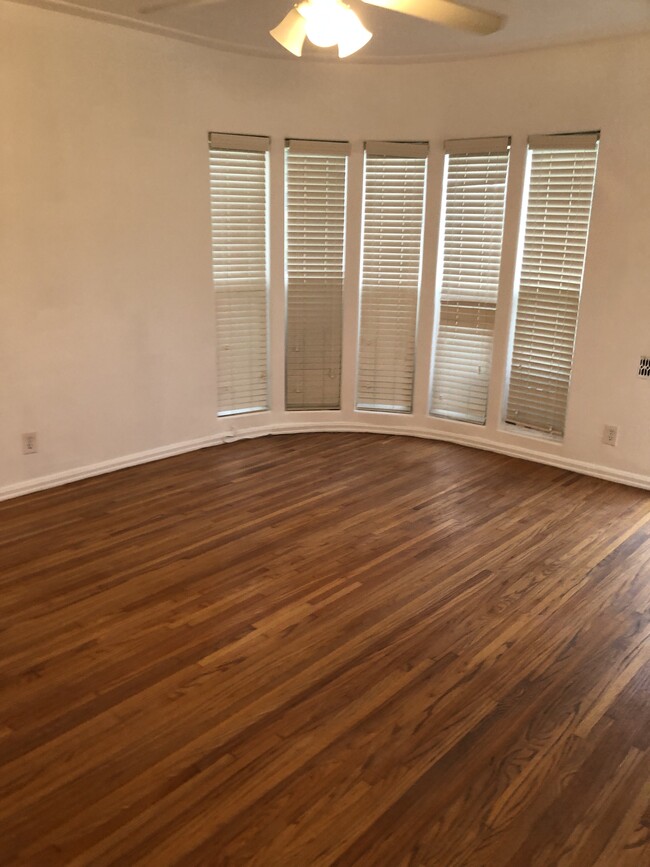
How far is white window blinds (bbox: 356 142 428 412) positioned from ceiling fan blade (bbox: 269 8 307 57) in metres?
2.02

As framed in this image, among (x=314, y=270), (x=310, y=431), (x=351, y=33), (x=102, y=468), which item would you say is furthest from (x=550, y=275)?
(x=102, y=468)

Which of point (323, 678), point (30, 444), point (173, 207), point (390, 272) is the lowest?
point (323, 678)

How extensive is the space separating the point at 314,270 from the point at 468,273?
1114 mm

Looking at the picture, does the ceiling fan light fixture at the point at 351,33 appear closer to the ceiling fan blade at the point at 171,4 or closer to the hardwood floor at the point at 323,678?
the ceiling fan blade at the point at 171,4

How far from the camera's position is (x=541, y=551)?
3.55m

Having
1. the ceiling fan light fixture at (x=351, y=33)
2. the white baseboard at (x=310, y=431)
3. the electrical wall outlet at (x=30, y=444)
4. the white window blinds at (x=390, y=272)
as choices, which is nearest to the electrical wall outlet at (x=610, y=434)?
the white baseboard at (x=310, y=431)

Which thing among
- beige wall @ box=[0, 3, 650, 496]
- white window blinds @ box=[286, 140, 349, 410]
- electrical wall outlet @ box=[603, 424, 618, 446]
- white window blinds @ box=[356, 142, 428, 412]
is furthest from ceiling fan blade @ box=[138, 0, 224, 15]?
electrical wall outlet @ box=[603, 424, 618, 446]

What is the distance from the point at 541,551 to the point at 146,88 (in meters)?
3.51

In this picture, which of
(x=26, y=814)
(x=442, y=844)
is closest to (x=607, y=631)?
(x=442, y=844)

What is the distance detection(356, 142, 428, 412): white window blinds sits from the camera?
16.5ft

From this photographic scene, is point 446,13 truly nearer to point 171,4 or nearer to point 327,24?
point 327,24

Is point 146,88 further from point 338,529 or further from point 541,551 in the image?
point 541,551

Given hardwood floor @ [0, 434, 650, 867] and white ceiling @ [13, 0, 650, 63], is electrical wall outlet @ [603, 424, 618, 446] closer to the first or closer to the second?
hardwood floor @ [0, 434, 650, 867]

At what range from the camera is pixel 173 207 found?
4.54m
